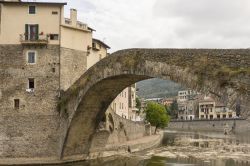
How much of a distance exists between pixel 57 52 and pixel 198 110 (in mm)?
100129

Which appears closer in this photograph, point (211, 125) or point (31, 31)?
point (31, 31)

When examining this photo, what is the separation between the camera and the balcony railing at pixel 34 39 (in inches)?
1113

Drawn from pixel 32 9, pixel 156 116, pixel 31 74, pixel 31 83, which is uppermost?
pixel 32 9

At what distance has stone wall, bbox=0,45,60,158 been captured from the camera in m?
28.0

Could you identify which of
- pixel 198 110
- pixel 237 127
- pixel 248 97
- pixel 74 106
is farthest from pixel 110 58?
pixel 198 110

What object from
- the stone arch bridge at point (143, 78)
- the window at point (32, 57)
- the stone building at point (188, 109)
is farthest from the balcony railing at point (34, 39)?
the stone building at point (188, 109)

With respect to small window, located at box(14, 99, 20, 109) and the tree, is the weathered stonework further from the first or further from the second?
the tree

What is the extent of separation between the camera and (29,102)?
28281 mm

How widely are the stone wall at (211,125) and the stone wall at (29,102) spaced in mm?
61216

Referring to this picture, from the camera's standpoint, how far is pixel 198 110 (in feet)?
409

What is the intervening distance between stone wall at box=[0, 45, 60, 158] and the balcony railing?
40 centimetres

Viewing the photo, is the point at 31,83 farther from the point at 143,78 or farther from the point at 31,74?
the point at 143,78

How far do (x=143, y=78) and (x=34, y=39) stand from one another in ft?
29.2

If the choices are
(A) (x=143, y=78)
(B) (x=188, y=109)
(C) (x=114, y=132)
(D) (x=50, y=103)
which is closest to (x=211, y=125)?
(B) (x=188, y=109)
